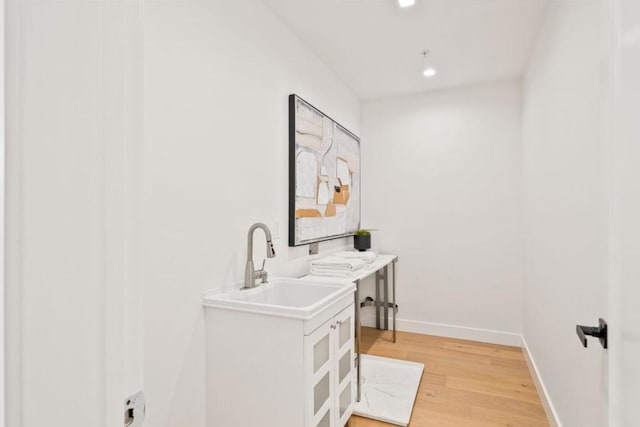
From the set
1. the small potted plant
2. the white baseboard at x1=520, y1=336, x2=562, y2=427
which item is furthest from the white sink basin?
the small potted plant

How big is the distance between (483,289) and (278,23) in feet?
9.96

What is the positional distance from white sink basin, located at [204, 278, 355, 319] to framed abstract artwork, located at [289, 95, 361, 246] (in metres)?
0.40

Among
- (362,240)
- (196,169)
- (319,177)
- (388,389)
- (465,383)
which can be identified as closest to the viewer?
(196,169)

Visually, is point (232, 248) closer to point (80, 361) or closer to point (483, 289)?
point (80, 361)

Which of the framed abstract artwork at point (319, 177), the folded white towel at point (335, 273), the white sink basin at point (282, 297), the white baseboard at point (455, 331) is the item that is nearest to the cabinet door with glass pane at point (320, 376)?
the white sink basin at point (282, 297)

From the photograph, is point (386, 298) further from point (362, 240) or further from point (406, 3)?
point (406, 3)

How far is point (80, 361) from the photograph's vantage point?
0.55 meters

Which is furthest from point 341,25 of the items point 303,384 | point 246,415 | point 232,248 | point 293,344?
point 246,415

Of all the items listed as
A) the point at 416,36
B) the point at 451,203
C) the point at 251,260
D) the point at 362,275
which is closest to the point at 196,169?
the point at 251,260

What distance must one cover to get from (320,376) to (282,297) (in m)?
0.61

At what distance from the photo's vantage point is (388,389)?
243cm

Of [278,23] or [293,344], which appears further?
[278,23]

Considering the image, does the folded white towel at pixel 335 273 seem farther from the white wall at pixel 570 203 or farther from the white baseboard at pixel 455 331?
the white baseboard at pixel 455 331

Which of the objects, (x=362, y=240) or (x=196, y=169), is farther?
(x=362, y=240)
